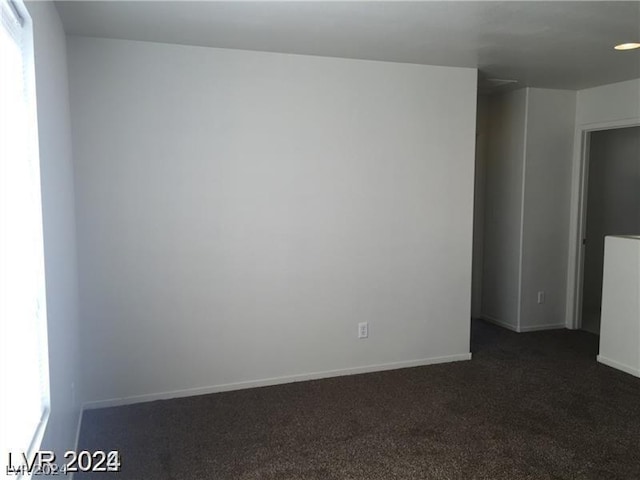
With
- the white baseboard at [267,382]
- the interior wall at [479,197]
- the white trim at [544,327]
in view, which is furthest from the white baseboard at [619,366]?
the interior wall at [479,197]

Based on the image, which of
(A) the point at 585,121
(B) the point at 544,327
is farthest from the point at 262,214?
(A) the point at 585,121

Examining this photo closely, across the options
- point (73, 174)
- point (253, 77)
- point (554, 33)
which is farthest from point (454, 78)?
point (73, 174)

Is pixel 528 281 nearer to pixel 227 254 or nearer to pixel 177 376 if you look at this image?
pixel 227 254

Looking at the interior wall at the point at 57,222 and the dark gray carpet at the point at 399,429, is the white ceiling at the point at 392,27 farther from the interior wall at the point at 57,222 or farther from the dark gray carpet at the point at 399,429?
the dark gray carpet at the point at 399,429

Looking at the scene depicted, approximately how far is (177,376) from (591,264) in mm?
5076

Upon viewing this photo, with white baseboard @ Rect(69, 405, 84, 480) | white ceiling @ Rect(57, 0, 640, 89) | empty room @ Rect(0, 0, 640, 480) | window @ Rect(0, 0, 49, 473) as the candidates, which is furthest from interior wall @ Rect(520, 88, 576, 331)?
window @ Rect(0, 0, 49, 473)

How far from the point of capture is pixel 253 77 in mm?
3543

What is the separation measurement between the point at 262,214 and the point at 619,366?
3.06 metres

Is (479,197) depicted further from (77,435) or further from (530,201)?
(77,435)

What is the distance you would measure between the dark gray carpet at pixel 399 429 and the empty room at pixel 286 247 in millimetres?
18

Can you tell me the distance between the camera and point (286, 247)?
3744 mm

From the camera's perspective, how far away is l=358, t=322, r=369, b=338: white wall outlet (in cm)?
403

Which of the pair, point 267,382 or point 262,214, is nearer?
point 262,214

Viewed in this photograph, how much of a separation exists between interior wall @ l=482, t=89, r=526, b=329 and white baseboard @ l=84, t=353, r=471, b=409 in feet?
4.10
